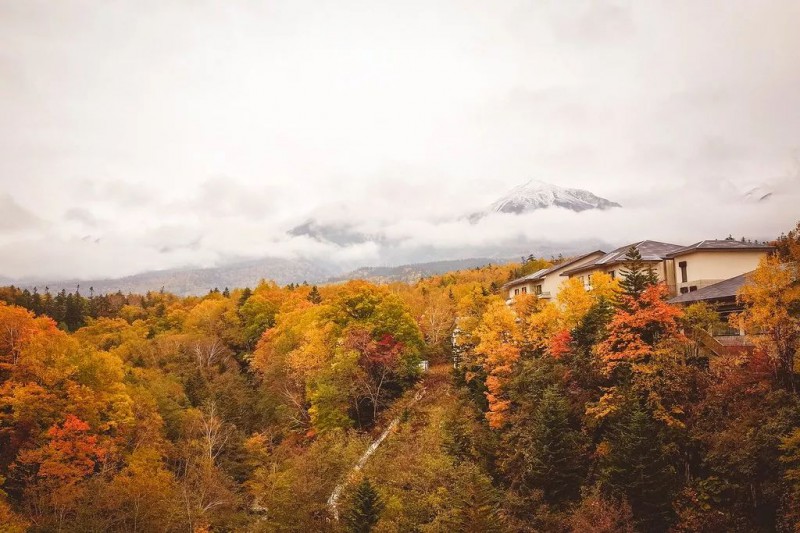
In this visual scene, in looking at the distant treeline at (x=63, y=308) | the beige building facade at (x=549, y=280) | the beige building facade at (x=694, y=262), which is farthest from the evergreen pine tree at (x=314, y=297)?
the beige building facade at (x=694, y=262)

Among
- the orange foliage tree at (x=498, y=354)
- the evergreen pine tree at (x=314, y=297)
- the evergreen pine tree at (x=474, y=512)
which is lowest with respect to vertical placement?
the evergreen pine tree at (x=474, y=512)

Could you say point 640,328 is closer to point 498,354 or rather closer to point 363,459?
point 498,354

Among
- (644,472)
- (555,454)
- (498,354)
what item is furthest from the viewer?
(498,354)

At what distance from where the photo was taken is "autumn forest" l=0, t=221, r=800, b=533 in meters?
22.8

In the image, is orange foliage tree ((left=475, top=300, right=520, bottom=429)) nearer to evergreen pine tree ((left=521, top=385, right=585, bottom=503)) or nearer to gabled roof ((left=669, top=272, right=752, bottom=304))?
evergreen pine tree ((left=521, top=385, right=585, bottom=503))

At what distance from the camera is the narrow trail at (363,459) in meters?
31.0

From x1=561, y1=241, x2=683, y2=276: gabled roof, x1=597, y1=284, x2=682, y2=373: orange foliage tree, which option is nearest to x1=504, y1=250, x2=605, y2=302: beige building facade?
x1=561, y1=241, x2=683, y2=276: gabled roof

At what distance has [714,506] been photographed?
891 inches

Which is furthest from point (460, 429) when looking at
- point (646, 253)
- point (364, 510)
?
point (646, 253)

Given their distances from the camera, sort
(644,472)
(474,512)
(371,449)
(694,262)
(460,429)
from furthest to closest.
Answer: (371,449) < (694,262) < (460,429) < (644,472) < (474,512)

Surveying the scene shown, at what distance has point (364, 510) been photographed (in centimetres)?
2730

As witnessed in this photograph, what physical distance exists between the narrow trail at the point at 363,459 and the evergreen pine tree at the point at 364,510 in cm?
241

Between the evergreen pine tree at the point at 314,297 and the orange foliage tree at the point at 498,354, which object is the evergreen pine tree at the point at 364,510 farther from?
the evergreen pine tree at the point at 314,297

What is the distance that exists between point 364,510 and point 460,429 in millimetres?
11479
